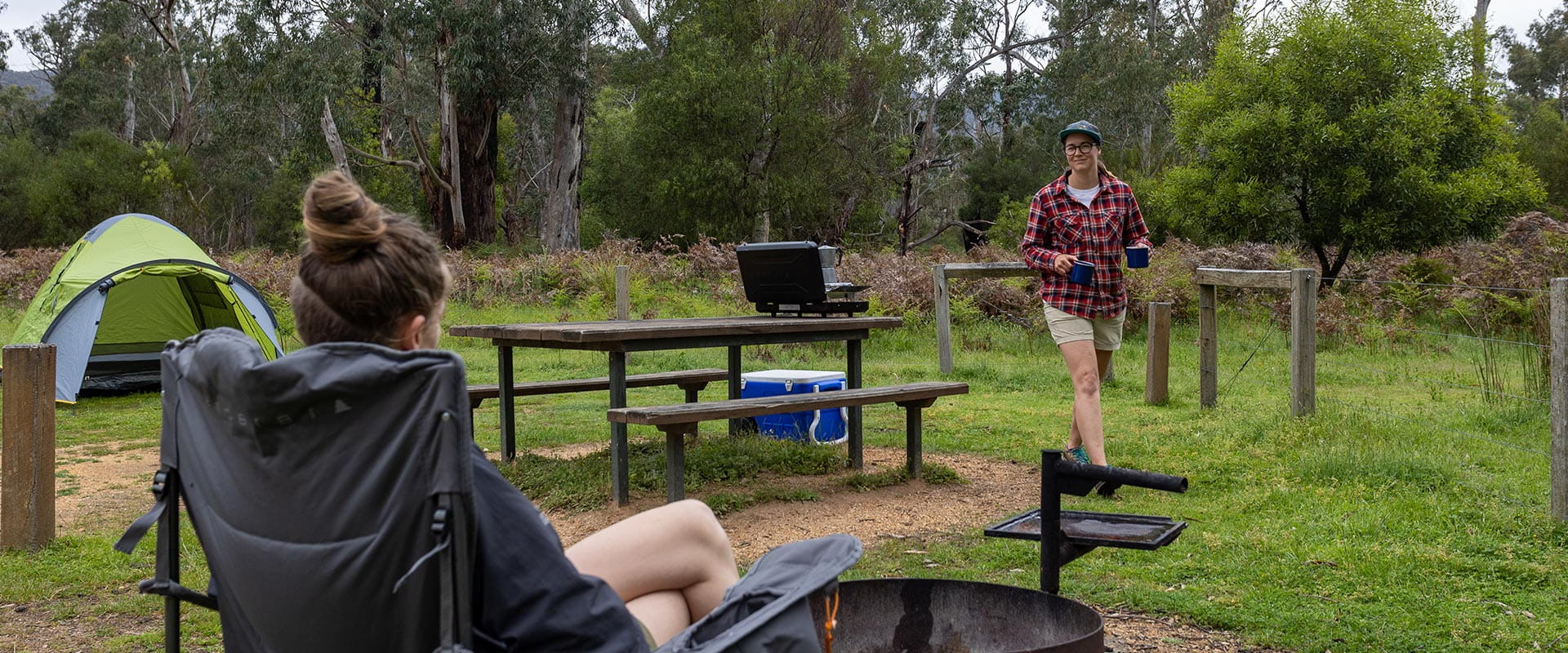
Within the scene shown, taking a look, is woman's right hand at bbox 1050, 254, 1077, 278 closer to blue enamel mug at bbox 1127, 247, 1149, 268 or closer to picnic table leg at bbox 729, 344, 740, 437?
blue enamel mug at bbox 1127, 247, 1149, 268

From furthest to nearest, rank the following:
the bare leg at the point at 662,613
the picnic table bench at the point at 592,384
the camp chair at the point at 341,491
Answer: the picnic table bench at the point at 592,384
the bare leg at the point at 662,613
the camp chair at the point at 341,491

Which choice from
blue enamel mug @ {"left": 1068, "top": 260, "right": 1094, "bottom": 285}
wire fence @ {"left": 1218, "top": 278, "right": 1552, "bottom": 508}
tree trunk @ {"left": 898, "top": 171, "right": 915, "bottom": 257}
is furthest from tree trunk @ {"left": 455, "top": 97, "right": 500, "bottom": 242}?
blue enamel mug @ {"left": 1068, "top": 260, "right": 1094, "bottom": 285}

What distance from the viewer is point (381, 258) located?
1.85 meters

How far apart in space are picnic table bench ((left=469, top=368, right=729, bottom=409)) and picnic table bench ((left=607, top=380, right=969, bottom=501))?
120 centimetres

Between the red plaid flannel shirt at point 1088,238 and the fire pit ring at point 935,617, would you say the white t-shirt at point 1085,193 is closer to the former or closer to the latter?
the red plaid flannel shirt at point 1088,238

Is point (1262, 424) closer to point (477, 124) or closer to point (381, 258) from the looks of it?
point (381, 258)

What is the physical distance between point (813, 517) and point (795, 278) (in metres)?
1.40

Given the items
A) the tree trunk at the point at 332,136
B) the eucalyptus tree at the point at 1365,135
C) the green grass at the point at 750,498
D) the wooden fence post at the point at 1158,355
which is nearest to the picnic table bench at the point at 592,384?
the green grass at the point at 750,498

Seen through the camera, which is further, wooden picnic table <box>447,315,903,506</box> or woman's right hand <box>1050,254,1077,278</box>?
woman's right hand <box>1050,254,1077,278</box>

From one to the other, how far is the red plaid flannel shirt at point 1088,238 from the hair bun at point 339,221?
416 cm

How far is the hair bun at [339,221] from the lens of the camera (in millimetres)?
1792

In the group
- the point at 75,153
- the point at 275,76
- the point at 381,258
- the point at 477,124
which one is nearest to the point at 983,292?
the point at 381,258

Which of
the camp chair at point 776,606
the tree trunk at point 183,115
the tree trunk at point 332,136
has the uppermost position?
the tree trunk at point 183,115

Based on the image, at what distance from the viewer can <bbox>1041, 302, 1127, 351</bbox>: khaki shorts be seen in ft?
18.3
